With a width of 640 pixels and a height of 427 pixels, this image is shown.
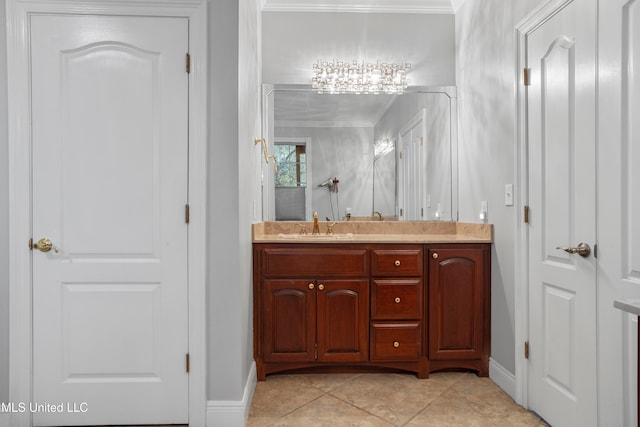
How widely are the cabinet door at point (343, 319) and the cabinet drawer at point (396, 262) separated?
4.9 inches

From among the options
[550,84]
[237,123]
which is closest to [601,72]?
[550,84]

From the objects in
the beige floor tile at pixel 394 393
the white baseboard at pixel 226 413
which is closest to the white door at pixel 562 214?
the beige floor tile at pixel 394 393

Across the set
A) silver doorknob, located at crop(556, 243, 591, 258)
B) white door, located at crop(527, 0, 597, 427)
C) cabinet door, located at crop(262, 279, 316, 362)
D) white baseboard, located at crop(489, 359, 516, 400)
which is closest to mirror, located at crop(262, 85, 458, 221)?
cabinet door, located at crop(262, 279, 316, 362)

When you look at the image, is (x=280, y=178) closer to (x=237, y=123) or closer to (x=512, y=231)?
(x=237, y=123)

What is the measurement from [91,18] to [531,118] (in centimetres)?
228

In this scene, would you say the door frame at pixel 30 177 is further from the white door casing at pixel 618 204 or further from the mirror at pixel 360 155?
the white door casing at pixel 618 204

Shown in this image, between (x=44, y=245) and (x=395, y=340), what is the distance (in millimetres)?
2010

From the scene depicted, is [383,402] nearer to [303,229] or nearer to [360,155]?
[303,229]

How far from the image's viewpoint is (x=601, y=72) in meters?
1.72

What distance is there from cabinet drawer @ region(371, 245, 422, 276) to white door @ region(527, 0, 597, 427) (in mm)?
652

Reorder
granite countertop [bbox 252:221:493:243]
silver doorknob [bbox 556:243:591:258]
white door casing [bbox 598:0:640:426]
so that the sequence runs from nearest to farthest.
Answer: white door casing [bbox 598:0:640:426], silver doorknob [bbox 556:243:591:258], granite countertop [bbox 252:221:493:243]

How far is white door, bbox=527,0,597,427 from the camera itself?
71.7 inches

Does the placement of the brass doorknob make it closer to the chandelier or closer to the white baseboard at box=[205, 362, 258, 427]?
the white baseboard at box=[205, 362, 258, 427]

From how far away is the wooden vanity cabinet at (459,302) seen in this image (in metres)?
2.66
